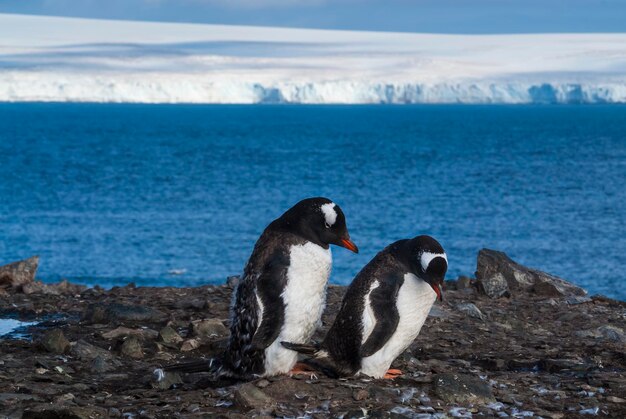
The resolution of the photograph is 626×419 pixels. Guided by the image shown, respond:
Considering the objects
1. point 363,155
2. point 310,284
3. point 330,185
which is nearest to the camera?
point 310,284

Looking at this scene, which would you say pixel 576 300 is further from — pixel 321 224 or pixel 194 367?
pixel 194 367

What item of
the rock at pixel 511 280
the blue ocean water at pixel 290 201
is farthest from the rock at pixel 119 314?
the blue ocean water at pixel 290 201

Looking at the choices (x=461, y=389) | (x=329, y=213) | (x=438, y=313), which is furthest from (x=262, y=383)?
(x=438, y=313)

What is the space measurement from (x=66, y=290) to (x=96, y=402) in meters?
6.21

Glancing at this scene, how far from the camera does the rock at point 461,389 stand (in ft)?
24.8

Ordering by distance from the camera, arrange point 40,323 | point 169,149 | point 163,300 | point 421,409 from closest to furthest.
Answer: point 421,409
point 40,323
point 163,300
point 169,149

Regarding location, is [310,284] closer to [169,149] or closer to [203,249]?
[203,249]

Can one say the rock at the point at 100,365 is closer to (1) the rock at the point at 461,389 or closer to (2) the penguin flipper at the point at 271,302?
(2) the penguin flipper at the point at 271,302

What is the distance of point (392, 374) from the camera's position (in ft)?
27.0

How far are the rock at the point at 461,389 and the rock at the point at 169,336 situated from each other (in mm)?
3041

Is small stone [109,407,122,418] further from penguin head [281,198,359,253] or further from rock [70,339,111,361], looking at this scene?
penguin head [281,198,359,253]

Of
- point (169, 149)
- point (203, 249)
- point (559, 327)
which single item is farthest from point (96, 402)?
point (169, 149)

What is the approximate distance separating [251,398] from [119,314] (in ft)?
12.8

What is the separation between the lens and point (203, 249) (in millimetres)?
36000
